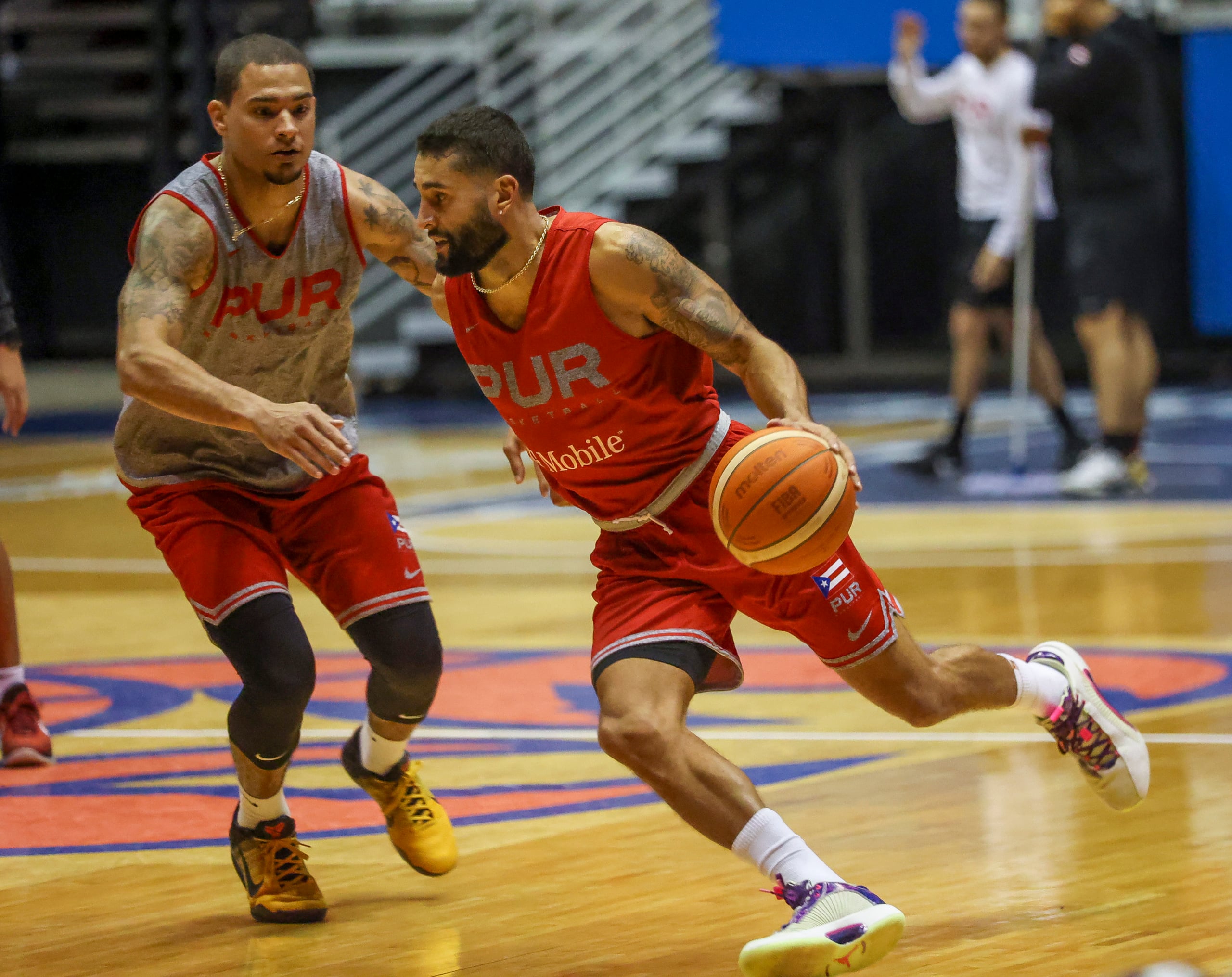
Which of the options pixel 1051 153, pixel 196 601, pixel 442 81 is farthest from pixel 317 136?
pixel 196 601

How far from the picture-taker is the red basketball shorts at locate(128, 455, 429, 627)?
401 cm

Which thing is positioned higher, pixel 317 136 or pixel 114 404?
pixel 317 136

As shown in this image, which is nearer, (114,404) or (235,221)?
(235,221)

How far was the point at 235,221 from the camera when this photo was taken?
397 cm

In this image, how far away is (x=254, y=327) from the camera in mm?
4051

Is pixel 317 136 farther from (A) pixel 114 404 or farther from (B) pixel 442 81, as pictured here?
(A) pixel 114 404

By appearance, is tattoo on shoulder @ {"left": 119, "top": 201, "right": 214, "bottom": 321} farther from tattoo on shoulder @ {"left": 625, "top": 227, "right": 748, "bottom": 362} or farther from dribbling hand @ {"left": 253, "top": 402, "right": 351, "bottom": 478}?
tattoo on shoulder @ {"left": 625, "top": 227, "right": 748, "bottom": 362}

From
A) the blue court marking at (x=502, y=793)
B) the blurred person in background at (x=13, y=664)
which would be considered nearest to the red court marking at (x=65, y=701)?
the blurred person in background at (x=13, y=664)

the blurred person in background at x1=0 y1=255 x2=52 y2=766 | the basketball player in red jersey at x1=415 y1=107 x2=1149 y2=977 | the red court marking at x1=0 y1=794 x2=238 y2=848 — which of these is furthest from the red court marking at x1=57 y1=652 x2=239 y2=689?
the basketball player in red jersey at x1=415 y1=107 x2=1149 y2=977

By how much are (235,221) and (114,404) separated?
14.6 metres

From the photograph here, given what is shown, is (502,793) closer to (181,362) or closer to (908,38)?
(181,362)

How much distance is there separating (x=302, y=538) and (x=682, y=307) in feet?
3.47

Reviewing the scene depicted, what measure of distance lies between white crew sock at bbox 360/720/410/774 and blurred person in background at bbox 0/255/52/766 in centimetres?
125

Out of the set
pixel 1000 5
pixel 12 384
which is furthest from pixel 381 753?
pixel 1000 5
